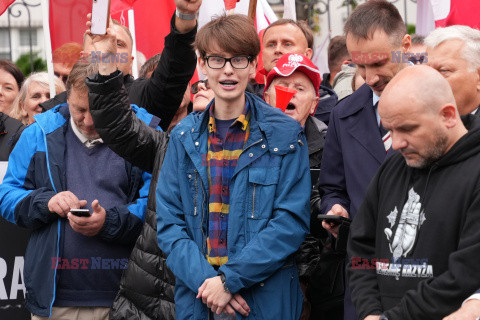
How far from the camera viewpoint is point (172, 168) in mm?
3914

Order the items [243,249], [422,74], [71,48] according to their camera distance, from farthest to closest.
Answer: [71,48], [243,249], [422,74]

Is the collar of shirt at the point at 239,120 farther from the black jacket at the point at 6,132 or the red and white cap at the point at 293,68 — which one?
the black jacket at the point at 6,132

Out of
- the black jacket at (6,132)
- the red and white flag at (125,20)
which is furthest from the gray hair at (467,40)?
the red and white flag at (125,20)

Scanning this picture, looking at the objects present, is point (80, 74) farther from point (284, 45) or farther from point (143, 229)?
point (284, 45)

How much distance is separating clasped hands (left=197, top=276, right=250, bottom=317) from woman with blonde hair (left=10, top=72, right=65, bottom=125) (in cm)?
358

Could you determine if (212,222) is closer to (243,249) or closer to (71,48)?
(243,249)

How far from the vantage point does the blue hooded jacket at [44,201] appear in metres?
4.49

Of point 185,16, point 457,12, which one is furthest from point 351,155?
point 457,12

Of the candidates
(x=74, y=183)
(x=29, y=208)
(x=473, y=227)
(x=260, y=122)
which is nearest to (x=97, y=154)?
(x=74, y=183)

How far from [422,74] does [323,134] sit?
5.75 ft

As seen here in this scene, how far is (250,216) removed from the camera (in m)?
3.73

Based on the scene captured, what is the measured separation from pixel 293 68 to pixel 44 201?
1715mm

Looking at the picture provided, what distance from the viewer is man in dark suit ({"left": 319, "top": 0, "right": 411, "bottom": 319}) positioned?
3.87 metres

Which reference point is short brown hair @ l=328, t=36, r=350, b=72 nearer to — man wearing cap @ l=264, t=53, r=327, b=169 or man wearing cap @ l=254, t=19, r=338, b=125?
man wearing cap @ l=254, t=19, r=338, b=125
